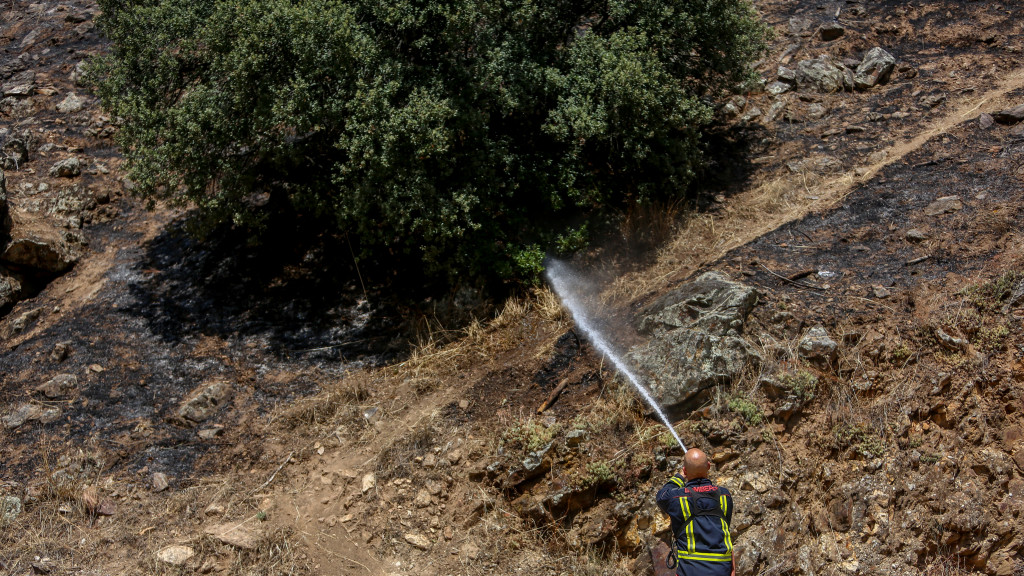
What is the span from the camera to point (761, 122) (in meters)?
10.8

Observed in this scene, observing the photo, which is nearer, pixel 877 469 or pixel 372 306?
pixel 877 469

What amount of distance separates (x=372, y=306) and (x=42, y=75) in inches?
338

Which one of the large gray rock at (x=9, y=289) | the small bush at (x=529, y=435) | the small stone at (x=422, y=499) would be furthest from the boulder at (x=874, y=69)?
the large gray rock at (x=9, y=289)

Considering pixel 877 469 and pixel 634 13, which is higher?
pixel 634 13

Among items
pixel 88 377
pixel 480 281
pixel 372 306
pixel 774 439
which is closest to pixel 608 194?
pixel 480 281

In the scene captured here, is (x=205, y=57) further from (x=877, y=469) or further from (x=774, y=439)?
(x=877, y=469)

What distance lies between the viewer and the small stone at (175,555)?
6.35 meters

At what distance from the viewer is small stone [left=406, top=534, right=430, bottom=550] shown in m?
6.49

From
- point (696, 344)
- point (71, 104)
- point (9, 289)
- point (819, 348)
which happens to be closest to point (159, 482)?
point (9, 289)

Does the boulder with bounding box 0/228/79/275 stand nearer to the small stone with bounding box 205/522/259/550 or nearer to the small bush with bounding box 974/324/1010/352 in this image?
the small stone with bounding box 205/522/259/550

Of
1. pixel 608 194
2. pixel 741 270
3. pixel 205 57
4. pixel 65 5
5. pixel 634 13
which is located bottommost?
pixel 741 270

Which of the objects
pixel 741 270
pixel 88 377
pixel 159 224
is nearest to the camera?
pixel 741 270

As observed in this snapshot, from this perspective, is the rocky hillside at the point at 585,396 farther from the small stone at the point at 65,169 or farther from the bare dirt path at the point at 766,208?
the small stone at the point at 65,169

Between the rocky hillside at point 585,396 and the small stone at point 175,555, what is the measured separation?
0.03 m
